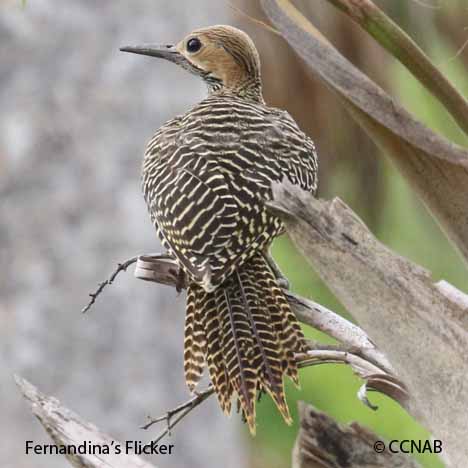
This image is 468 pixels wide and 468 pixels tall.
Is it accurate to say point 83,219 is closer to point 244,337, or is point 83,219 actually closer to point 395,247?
point 244,337

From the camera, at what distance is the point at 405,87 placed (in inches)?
520

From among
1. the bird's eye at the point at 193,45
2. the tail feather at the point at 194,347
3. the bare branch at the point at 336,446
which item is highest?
Answer: the bird's eye at the point at 193,45

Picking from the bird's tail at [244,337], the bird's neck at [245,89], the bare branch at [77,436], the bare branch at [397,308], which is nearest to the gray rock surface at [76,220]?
the bird's neck at [245,89]

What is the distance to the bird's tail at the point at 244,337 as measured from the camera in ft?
10.5

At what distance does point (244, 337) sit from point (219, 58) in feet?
5.36

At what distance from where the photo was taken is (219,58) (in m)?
4.62

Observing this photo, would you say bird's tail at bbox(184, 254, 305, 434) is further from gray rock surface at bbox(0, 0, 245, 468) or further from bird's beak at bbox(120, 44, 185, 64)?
gray rock surface at bbox(0, 0, 245, 468)

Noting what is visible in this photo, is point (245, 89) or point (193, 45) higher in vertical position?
point (193, 45)

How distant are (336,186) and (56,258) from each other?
383 cm

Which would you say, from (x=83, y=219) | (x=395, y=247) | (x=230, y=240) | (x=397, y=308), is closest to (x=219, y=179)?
(x=230, y=240)

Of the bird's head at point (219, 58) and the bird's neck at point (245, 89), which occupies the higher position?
the bird's head at point (219, 58)

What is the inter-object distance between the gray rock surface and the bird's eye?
4.64 feet

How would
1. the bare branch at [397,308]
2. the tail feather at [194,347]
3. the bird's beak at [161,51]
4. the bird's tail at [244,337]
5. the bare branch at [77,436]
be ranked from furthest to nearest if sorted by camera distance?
the bird's beak at [161,51]
the tail feather at [194,347]
the bird's tail at [244,337]
the bare branch at [77,436]
the bare branch at [397,308]

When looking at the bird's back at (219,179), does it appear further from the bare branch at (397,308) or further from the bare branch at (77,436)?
the bare branch at (397,308)
